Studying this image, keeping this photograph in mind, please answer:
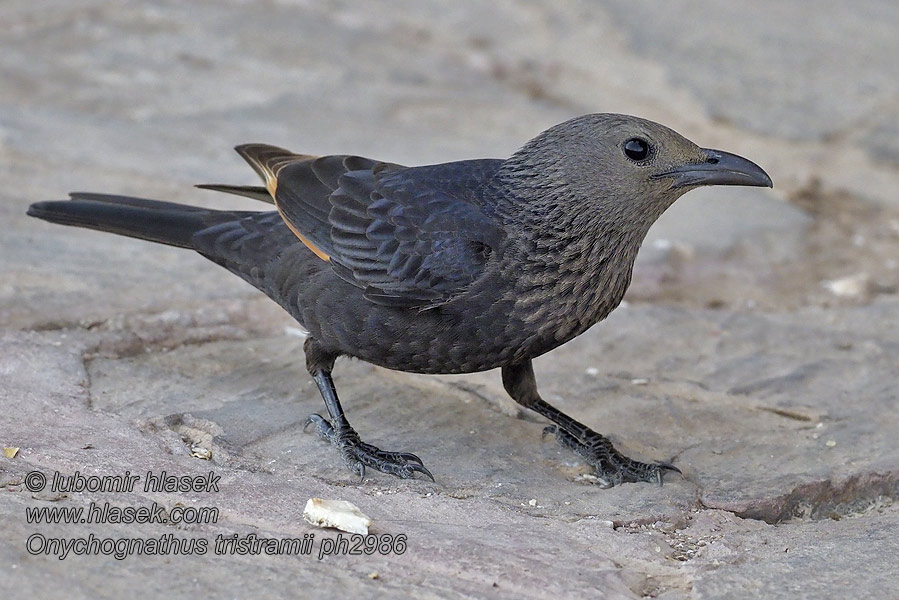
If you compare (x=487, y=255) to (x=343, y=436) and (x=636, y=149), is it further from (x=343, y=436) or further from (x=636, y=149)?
(x=343, y=436)

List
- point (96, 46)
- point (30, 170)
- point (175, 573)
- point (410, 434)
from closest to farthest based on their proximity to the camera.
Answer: point (175, 573), point (410, 434), point (30, 170), point (96, 46)

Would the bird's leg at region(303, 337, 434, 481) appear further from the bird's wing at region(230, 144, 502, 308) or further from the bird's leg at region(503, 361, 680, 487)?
the bird's leg at region(503, 361, 680, 487)

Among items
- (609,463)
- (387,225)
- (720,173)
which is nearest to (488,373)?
(609,463)

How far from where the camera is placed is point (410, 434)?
3.85 metres

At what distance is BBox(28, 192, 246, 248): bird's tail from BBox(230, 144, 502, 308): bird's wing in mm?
324

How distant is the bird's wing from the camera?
354 cm

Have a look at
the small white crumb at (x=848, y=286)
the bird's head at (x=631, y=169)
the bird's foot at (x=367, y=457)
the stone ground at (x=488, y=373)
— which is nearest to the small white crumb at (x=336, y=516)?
the stone ground at (x=488, y=373)

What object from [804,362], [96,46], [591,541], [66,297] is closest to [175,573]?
[591,541]

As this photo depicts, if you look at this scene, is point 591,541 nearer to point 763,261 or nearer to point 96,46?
point 763,261

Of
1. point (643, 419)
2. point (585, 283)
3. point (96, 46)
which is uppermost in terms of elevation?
point (96, 46)

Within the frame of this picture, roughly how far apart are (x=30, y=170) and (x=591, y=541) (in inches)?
146

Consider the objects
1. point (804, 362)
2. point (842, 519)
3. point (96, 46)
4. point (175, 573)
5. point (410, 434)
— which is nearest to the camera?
point (175, 573)

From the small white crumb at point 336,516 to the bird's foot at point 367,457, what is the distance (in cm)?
43

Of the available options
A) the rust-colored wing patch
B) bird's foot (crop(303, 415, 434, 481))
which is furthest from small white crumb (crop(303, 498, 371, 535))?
the rust-colored wing patch
